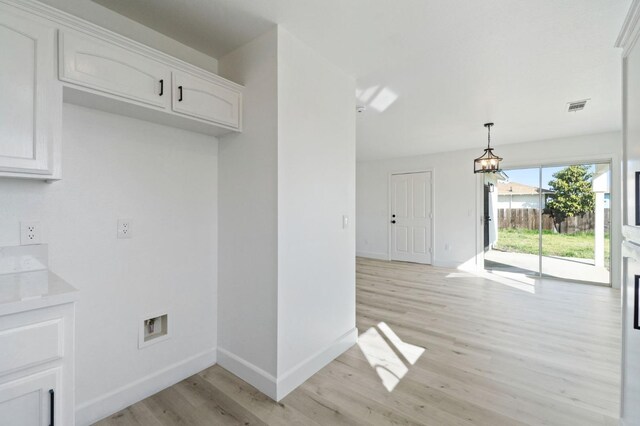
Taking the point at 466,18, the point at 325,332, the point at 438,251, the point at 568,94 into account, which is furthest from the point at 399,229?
the point at 466,18

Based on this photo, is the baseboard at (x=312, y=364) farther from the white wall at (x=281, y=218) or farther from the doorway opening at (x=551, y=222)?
the doorway opening at (x=551, y=222)

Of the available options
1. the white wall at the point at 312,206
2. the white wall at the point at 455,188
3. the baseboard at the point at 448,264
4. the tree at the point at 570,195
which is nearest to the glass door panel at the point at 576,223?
the tree at the point at 570,195

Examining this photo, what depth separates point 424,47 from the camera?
2.19 metres

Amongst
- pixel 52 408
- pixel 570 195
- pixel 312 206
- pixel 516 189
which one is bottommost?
pixel 52 408

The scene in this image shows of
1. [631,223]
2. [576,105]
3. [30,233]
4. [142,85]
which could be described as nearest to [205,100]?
[142,85]

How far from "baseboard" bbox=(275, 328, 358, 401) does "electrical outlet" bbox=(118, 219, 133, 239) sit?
1.36 meters

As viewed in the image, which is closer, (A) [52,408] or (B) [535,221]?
(A) [52,408]

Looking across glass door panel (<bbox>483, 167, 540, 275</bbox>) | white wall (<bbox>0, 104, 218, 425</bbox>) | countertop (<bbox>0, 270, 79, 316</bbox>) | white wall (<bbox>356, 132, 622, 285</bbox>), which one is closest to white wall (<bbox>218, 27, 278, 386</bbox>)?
white wall (<bbox>0, 104, 218, 425</bbox>)

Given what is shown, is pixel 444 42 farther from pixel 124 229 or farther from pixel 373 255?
pixel 373 255

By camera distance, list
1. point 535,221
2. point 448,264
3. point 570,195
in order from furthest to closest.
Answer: point 448,264 < point 535,221 < point 570,195

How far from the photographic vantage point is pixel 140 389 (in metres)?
1.90

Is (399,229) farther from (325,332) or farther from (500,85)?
(325,332)

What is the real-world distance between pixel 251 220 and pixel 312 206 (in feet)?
1.53

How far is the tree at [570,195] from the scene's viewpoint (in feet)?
16.0
